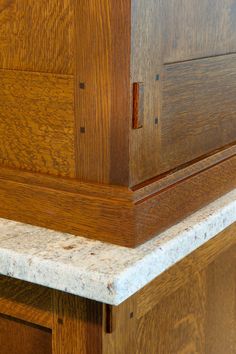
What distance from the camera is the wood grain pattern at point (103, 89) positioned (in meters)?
0.96

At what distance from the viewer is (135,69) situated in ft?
3.19

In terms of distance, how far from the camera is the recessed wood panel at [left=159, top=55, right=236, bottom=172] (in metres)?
1.08

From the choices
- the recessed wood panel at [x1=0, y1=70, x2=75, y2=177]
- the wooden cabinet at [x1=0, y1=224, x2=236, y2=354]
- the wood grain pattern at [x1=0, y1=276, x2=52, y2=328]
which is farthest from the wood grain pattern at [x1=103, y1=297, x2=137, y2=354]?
the recessed wood panel at [x1=0, y1=70, x2=75, y2=177]

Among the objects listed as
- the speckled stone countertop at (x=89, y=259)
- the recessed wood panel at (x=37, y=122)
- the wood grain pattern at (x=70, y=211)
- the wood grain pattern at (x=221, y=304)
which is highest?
the recessed wood panel at (x=37, y=122)

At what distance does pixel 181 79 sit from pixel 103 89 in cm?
17

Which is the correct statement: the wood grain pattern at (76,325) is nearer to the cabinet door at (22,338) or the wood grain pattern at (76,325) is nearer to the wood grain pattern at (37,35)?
the cabinet door at (22,338)

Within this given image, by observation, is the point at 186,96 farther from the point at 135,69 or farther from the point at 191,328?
the point at 191,328

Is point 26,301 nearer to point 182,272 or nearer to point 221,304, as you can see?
point 182,272

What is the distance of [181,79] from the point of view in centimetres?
110

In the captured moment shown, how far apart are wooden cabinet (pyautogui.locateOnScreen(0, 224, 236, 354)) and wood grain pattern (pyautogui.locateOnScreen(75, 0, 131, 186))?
20cm

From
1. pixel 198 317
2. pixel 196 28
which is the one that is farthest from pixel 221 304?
pixel 196 28

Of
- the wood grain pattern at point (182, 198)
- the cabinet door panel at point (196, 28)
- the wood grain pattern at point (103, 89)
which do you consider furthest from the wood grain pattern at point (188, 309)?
the cabinet door panel at point (196, 28)

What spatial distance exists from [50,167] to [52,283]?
0.67 feet

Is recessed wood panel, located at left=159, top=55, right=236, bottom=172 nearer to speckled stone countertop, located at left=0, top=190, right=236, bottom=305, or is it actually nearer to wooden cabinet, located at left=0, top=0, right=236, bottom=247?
wooden cabinet, located at left=0, top=0, right=236, bottom=247
